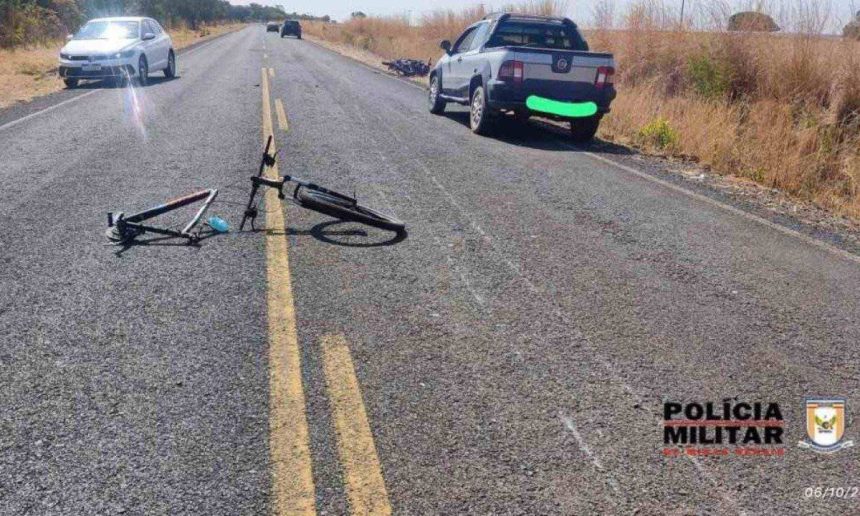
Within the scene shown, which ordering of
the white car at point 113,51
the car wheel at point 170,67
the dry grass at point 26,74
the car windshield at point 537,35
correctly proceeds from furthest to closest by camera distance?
the car wheel at point 170,67, the white car at point 113,51, the dry grass at point 26,74, the car windshield at point 537,35

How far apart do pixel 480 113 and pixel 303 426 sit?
8981mm

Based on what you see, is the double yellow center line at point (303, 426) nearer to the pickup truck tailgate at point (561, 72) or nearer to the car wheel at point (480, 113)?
the pickup truck tailgate at point (561, 72)

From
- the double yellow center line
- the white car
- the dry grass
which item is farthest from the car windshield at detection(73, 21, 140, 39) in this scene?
the double yellow center line

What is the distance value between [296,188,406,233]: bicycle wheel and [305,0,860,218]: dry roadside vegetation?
5.00 metres

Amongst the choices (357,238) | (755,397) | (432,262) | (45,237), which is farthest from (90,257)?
(755,397)

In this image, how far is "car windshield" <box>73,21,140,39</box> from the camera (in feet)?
57.8

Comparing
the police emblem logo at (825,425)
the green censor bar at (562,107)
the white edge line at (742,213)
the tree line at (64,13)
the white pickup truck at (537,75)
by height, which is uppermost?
the tree line at (64,13)

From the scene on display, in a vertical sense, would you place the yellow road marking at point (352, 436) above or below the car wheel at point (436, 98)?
below

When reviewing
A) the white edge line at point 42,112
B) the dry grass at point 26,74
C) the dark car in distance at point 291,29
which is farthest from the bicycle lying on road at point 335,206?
the dark car in distance at point 291,29

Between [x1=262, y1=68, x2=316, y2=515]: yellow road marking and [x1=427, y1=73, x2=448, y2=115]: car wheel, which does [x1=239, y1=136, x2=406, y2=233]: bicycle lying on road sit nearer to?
[x1=262, y1=68, x2=316, y2=515]: yellow road marking

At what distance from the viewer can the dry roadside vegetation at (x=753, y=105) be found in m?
8.59

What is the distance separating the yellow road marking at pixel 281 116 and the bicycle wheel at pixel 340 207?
5.34m

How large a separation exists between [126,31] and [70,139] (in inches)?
377

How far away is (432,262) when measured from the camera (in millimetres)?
5188
